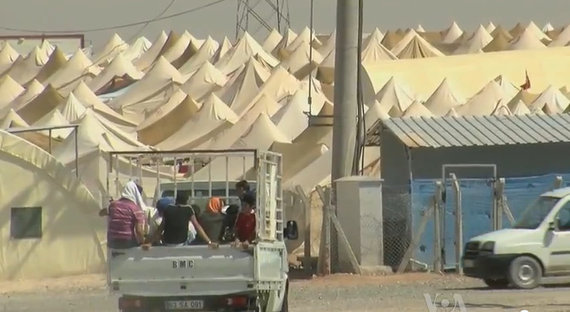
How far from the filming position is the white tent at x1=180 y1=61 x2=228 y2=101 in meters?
63.3

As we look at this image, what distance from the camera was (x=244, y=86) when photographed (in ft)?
195

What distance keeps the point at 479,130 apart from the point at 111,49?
68.5 m

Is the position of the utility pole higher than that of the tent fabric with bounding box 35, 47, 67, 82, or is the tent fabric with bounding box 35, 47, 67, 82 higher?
the tent fabric with bounding box 35, 47, 67, 82

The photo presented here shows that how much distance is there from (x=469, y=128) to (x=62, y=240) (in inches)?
329

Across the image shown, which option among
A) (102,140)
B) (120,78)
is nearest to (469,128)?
(102,140)

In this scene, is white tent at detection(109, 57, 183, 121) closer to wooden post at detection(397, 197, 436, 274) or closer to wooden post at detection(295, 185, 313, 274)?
wooden post at detection(295, 185, 313, 274)

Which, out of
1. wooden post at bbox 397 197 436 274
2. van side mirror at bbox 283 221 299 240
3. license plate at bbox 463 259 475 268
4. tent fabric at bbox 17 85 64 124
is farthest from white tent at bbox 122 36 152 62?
van side mirror at bbox 283 221 299 240

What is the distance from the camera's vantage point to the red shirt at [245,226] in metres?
16.3

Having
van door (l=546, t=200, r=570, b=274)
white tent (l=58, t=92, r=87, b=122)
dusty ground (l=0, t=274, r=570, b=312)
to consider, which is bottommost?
dusty ground (l=0, t=274, r=570, b=312)

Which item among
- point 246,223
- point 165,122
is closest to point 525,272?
point 246,223

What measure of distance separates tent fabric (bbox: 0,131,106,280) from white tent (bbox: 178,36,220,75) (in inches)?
1913

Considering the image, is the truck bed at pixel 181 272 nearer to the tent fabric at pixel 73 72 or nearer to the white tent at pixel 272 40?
the tent fabric at pixel 73 72

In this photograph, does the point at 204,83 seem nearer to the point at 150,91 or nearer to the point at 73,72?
the point at 150,91

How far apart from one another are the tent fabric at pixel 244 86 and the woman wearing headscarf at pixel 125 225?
134 feet
